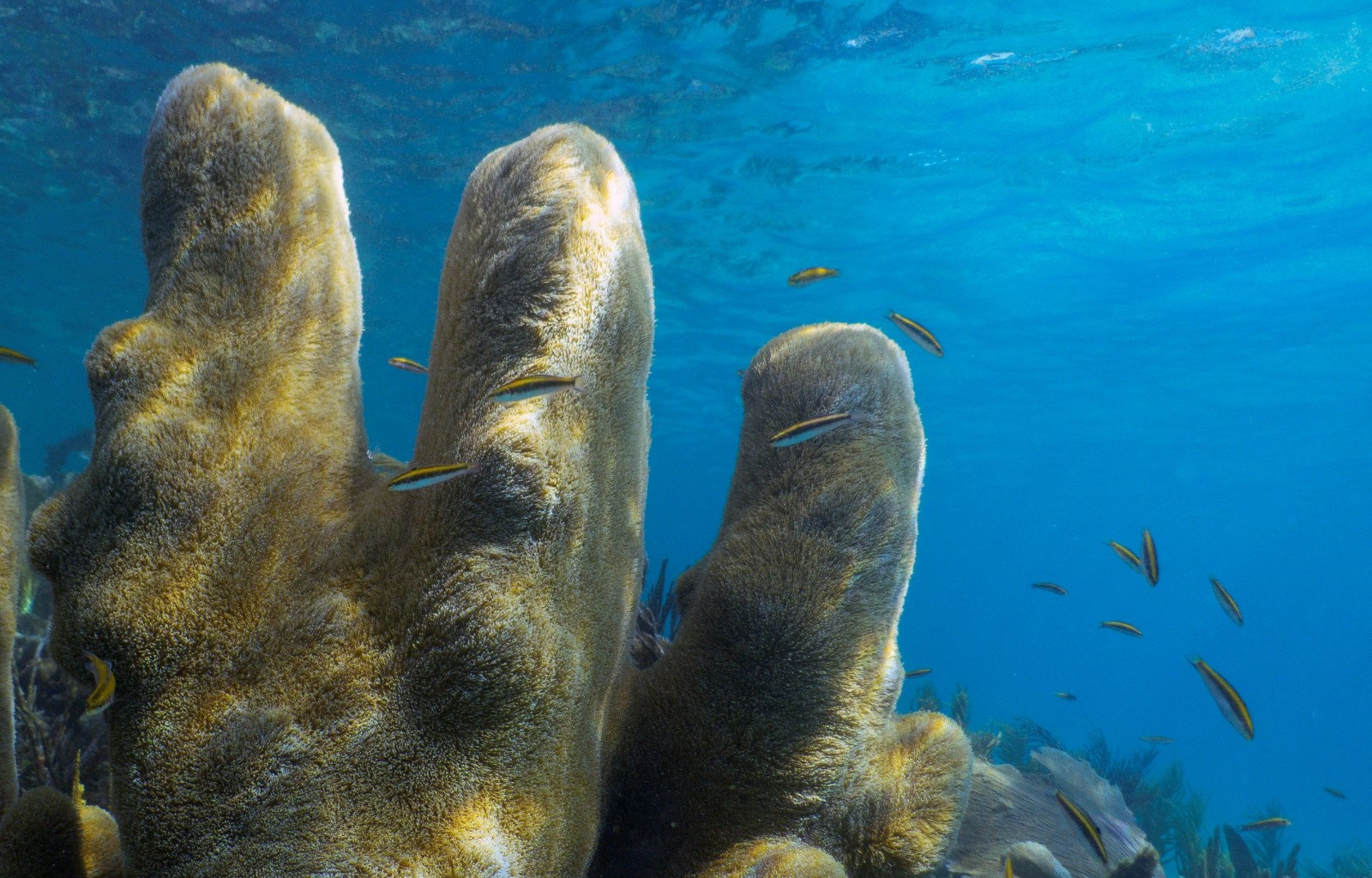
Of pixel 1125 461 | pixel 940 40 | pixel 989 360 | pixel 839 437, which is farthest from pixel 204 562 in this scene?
pixel 1125 461

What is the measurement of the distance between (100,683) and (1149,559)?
5648 mm

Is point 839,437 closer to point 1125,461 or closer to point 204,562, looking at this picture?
point 204,562

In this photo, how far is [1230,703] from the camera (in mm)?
4238

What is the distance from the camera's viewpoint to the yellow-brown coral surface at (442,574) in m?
1.16

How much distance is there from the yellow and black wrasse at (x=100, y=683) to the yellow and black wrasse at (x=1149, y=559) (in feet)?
17.7

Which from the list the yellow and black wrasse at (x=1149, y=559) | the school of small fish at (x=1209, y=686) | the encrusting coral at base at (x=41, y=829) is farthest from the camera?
the yellow and black wrasse at (x=1149, y=559)

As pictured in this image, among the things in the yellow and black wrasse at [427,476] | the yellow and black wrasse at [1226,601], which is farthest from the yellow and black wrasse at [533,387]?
the yellow and black wrasse at [1226,601]

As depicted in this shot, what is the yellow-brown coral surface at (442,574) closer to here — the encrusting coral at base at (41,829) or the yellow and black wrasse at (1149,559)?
the encrusting coral at base at (41,829)

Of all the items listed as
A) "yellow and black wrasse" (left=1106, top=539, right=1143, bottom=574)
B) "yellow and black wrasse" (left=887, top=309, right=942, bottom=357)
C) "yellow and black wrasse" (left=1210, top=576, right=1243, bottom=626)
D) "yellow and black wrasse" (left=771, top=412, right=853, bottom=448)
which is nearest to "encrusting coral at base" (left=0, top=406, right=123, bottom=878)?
"yellow and black wrasse" (left=771, top=412, right=853, bottom=448)

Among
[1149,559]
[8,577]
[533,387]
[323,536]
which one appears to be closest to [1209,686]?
[1149,559]

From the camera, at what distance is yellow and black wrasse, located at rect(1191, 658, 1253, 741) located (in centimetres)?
418

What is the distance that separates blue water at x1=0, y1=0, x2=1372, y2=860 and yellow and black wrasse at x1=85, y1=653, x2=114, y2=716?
14750mm

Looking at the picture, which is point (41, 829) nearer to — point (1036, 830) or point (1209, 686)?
point (1209, 686)

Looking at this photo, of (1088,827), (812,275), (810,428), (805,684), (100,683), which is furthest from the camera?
(812,275)
